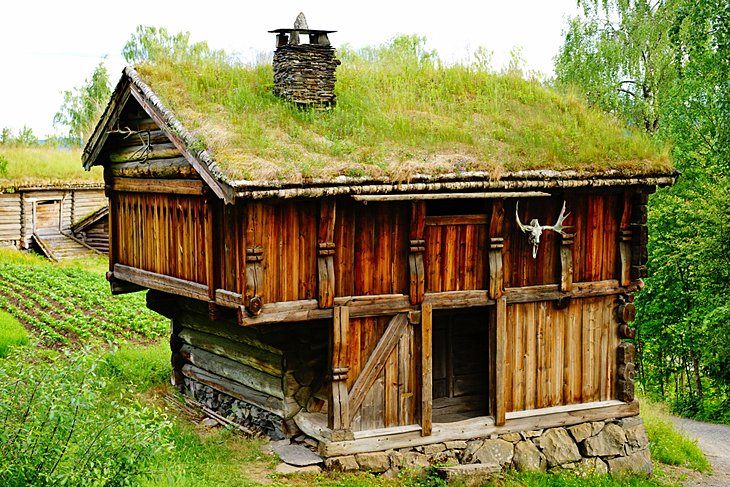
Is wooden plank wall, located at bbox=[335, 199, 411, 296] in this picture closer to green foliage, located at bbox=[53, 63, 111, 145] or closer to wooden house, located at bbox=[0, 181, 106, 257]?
wooden house, located at bbox=[0, 181, 106, 257]

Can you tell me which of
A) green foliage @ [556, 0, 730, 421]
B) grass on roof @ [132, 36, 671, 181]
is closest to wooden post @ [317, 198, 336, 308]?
grass on roof @ [132, 36, 671, 181]

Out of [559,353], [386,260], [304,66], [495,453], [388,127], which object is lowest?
[495,453]

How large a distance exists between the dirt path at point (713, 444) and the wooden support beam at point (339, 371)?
692 cm

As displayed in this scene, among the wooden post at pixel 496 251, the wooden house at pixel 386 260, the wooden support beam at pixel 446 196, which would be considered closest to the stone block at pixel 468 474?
the wooden house at pixel 386 260

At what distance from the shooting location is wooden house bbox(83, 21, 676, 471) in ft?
37.4

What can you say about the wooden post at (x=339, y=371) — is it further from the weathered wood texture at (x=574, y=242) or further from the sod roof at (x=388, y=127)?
the weathered wood texture at (x=574, y=242)

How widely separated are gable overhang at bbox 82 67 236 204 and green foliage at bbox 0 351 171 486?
289 cm

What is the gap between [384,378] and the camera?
12164 mm

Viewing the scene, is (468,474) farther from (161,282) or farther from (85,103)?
(85,103)

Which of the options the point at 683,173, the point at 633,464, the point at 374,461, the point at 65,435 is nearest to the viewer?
the point at 65,435

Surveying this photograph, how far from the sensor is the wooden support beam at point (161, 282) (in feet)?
40.1

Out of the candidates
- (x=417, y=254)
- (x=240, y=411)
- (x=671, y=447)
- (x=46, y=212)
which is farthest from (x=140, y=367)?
(x=46, y=212)

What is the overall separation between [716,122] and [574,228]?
507 inches

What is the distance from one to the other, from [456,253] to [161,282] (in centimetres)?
455
